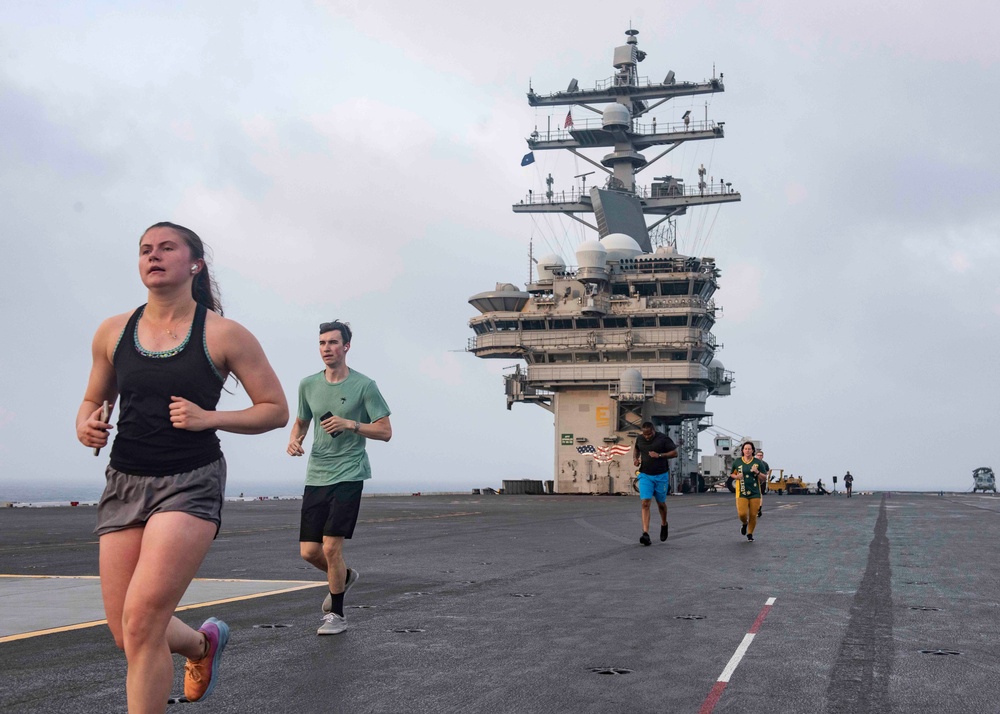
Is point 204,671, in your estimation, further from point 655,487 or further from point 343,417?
point 655,487

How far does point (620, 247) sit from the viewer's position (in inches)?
2352

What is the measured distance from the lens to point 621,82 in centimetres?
6706

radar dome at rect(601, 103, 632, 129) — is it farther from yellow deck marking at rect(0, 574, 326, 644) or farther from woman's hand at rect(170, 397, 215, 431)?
woman's hand at rect(170, 397, 215, 431)

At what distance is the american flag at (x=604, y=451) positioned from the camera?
57.4 meters

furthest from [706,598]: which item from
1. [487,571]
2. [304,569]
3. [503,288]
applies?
[503,288]

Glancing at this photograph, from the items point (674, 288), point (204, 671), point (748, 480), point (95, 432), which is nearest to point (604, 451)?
point (674, 288)

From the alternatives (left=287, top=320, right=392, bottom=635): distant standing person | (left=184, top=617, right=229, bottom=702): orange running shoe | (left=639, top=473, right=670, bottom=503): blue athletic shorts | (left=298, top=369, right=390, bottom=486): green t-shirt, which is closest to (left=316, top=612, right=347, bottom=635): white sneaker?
(left=287, top=320, right=392, bottom=635): distant standing person

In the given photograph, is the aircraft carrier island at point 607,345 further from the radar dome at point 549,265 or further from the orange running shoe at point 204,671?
the orange running shoe at point 204,671

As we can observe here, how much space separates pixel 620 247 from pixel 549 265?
456 cm

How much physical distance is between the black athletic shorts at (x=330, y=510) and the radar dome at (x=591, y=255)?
49456 millimetres

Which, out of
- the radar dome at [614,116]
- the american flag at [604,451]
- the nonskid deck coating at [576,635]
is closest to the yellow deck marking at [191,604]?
the nonskid deck coating at [576,635]

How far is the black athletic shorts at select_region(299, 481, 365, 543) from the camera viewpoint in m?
8.30

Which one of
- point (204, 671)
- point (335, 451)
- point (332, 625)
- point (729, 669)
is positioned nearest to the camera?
point (204, 671)

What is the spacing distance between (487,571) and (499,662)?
628 centimetres
